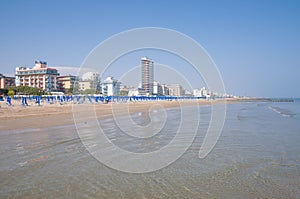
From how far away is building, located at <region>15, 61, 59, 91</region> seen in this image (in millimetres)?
99250

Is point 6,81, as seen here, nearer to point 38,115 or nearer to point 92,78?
point 92,78

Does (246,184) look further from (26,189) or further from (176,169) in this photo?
(26,189)

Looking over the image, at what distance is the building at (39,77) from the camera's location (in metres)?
99.2

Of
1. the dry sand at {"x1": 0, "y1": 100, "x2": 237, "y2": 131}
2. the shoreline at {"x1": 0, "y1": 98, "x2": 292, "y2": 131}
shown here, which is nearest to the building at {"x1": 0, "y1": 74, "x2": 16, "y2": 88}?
the shoreline at {"x1": 0, "y1": 98, "x2": 292, "y2": 131}

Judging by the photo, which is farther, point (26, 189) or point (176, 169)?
point (176, 169)

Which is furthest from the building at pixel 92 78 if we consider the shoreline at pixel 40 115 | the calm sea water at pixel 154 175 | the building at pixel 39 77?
the building at pixel 39 77

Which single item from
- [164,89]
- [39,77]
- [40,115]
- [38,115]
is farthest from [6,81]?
[38,115]

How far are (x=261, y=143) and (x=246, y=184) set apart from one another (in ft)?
16.1

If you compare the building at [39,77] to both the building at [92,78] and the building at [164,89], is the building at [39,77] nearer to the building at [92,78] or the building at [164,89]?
the building at [92,78]

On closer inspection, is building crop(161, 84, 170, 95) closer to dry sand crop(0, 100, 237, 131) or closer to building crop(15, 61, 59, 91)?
building crop(15, 61, 59, 91)

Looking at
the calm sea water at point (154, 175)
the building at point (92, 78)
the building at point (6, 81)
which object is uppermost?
the building at point (6, 81)

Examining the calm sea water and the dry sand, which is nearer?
the calm sea water

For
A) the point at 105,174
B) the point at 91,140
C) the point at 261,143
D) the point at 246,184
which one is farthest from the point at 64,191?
the point at 261,143

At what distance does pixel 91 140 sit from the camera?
30.6 feet
